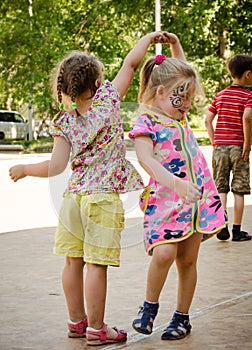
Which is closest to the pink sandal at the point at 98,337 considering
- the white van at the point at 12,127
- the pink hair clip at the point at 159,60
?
the pink hair clip at the point at 159,60

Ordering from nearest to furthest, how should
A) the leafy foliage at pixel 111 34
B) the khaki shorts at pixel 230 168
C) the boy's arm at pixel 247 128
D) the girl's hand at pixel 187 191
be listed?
1. the girl's hand at pixel 187 191
2. the boy's arm at pixel 247 128
3. the khaki shorts at pixel 230 168
4. the leafy foliage at pixel 111 34

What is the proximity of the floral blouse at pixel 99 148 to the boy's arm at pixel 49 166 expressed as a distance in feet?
0.14

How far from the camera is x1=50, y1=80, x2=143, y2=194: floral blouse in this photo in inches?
177

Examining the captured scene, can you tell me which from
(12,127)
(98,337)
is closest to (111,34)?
(12,127)

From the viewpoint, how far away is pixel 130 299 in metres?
5.55

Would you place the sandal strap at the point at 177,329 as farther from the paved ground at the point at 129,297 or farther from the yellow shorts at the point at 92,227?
the yellow shorts at the point at 92,227

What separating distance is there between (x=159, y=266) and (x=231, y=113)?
3735mm

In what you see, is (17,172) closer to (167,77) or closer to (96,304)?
(96,304)

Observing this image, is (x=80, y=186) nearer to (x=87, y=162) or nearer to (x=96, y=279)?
(x=87, y=162)

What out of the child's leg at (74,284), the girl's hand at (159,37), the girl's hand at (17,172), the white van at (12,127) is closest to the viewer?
the girl's hand at (17,172)

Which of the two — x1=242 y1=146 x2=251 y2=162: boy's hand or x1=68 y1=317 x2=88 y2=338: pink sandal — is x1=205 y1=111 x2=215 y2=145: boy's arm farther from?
x1=68 y1=317 x2=88 y2=338: pink sandal

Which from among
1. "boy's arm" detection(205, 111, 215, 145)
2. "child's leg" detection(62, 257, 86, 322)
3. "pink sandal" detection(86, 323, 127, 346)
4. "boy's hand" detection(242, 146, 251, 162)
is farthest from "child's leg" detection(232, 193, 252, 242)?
"pink sandal" detection(86, 323, 127, 346)

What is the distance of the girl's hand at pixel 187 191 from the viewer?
13.7ft

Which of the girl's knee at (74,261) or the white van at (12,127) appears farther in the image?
the white van at (12,127)
